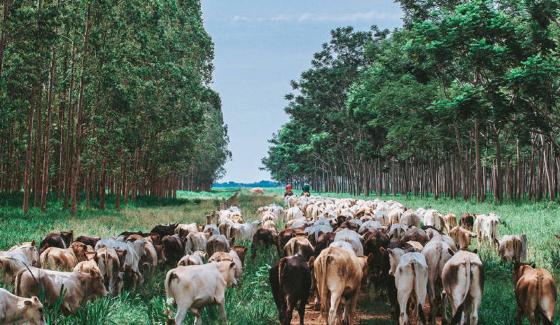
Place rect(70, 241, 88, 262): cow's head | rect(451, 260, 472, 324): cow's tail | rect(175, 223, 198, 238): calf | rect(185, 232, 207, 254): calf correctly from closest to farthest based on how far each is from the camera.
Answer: rect(451, 260, 472, 324): cow's tail, rect(70, 241, 88, 262): cow's head, rect(185, 232, 207, 254): calf, rect(175, 223, 198, 238): calf

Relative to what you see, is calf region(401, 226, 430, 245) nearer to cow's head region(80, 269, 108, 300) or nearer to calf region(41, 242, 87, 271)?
cow's head region(80, 269, 108, 300)

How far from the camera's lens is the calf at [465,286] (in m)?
7.50

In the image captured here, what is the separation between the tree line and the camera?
77.9 ft

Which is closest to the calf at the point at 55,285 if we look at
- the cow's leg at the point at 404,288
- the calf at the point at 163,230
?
the cow's leg at the point at 404,288

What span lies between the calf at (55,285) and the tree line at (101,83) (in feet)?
51.4

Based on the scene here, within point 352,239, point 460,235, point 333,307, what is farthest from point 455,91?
point 333,307

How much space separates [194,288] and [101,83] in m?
22.4

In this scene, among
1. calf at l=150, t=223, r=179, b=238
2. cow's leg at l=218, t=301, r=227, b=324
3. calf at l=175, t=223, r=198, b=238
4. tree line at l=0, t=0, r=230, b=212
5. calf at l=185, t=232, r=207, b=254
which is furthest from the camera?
tree line at l=0, t=0, r=230, b=212

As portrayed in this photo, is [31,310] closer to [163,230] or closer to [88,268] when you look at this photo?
[88,268]

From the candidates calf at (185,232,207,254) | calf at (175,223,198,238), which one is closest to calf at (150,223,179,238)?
calf at (175,223,198,238)

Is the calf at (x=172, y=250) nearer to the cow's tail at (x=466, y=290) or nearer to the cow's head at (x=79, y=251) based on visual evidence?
the cow's head at (x=79, y=251)

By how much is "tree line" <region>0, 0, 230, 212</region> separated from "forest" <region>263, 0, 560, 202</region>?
14.8 metres

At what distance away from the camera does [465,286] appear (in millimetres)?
7516

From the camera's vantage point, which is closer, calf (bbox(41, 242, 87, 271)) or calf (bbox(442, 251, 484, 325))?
calf (bbox(442, 251, 484, 325))
